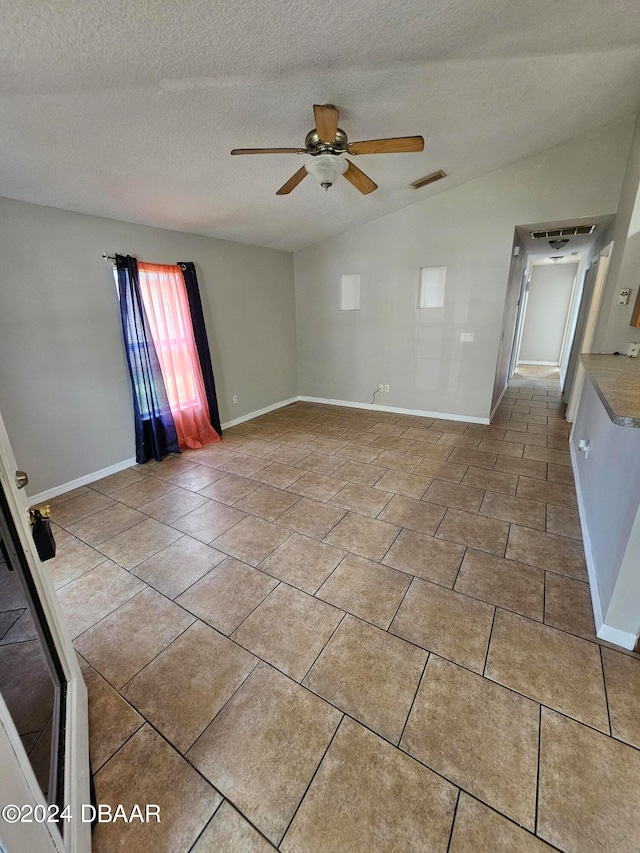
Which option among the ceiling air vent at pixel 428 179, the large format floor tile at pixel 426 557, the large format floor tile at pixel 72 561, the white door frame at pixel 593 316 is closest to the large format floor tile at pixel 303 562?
the large format floor tile at pixel 426 557

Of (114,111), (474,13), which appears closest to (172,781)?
(114,111)

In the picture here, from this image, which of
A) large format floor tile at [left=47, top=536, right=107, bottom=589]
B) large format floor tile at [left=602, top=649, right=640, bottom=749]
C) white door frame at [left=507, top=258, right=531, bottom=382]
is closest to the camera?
large format floor tile at [left=602, top=649, right=640, bottom=749]

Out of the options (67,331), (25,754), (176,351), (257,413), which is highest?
(67,331)

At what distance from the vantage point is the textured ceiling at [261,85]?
151cm

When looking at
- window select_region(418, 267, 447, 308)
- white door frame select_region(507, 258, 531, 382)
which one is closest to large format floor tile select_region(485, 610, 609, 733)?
window select_region(418, 267, 447, 308)

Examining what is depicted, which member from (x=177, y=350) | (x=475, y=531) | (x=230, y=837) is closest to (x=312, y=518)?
(x=475, y=531)

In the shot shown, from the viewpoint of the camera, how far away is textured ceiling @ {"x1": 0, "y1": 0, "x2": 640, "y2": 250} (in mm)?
1511

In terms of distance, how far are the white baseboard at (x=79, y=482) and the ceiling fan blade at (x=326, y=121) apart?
333 centimetres

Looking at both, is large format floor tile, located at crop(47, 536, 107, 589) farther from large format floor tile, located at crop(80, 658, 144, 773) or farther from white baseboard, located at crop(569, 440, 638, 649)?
white baseboard, located at crop(569, 440, 638, 649)

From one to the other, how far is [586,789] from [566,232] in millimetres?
5242

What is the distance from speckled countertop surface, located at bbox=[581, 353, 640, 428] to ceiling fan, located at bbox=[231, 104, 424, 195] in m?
1.70

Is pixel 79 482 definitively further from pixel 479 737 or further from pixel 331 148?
pixel 479 737

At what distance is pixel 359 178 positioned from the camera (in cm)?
248

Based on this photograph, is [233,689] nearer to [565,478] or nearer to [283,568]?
[283,568]
